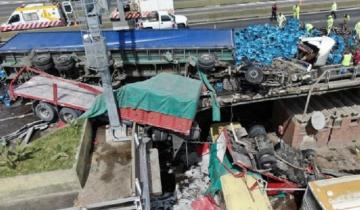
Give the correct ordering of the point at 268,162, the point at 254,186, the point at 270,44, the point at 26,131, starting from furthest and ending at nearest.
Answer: the point at 270,44 < the point at 26,131 < the point at 268,162 < the point at 254,186

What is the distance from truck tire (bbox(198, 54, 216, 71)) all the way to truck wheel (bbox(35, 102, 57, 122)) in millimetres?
6724

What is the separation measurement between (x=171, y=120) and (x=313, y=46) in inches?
298

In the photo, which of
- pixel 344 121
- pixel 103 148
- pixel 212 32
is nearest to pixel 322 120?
pixel 344 121

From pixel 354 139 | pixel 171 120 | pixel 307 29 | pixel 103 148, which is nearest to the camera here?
pixel 103 148

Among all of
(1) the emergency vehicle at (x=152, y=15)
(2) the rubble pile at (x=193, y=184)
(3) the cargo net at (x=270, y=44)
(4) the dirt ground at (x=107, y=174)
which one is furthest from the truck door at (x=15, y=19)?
(2) the rubble pile at (x=193, y=184)

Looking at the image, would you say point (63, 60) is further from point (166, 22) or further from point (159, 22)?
point (166, 22)

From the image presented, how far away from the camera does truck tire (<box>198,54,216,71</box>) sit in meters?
15.3

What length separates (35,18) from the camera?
1110 inches

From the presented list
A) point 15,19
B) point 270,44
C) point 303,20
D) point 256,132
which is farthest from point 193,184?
point 15,19

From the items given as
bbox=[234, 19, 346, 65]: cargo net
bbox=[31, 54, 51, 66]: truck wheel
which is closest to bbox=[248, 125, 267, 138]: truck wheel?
bbox=[234, 19, 346, 65]: cargo net

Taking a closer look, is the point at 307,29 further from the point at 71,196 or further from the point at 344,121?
the point at 71,196

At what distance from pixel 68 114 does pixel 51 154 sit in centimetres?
343

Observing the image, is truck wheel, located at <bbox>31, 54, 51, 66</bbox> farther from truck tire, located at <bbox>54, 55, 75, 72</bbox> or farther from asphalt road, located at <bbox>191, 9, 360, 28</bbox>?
asphalt road, located at <bbox>191, 9, 360, 28</bbox>

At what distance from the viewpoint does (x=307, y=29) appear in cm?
1802
